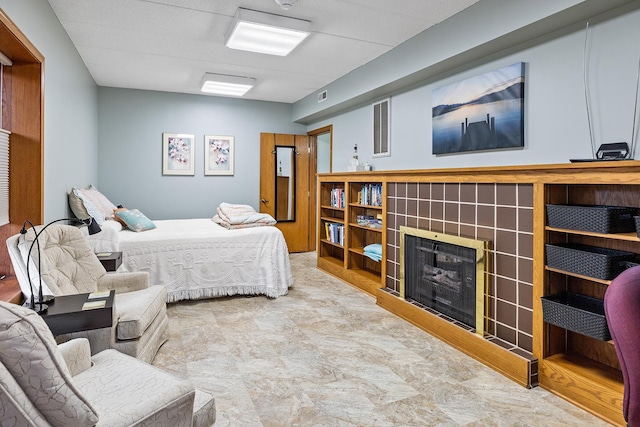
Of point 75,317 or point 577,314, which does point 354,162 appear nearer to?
point 577,314

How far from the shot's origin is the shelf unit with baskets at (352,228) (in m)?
4.59

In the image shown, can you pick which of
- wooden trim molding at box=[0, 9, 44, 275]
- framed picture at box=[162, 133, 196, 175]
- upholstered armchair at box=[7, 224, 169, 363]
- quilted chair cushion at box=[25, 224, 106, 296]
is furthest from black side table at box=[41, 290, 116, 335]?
framed picture at box=[162, 133, 196, 175]

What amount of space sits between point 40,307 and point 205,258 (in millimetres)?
2223

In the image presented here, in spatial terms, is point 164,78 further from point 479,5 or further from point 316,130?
point 479,5

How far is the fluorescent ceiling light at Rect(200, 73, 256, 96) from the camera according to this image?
5.12 metres

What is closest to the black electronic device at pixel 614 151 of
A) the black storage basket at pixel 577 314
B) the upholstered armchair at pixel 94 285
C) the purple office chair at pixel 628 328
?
the black storage basket at pixel 577 314

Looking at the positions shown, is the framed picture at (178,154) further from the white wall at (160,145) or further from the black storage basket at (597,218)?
the black storage basket at (597,218)

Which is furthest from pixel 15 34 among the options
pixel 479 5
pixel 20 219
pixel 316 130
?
pixel 316 130

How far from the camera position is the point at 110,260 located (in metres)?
3.32

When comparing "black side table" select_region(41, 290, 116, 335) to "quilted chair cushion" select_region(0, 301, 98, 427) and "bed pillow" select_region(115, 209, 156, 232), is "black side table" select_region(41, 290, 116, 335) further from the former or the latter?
"bed pillow" select_region(115, 209, 156, 232)

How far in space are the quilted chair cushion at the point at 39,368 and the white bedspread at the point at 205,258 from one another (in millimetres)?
2925

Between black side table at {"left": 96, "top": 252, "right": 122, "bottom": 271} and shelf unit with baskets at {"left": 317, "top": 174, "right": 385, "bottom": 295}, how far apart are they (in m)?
2.54

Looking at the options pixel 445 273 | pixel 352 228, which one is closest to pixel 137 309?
pixel 445 273

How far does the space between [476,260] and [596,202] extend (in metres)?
0.87
